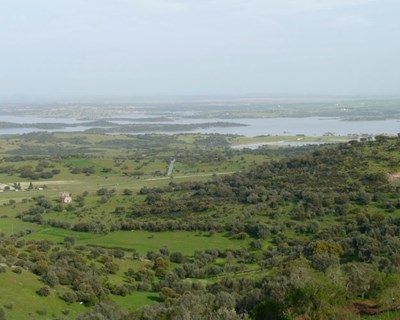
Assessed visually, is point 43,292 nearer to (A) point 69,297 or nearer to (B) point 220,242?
(A) point 69,297

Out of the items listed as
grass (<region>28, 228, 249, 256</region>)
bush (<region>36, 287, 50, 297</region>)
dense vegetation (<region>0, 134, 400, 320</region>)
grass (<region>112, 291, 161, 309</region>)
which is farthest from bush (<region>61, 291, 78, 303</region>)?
grass (<region>28, 228, 249, 256</region>)

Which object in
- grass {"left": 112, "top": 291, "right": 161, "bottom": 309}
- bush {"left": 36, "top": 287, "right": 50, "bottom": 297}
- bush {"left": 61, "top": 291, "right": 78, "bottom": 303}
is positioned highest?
bush {"left": 36, "top": 287, "right": 50, "bottom": 297}

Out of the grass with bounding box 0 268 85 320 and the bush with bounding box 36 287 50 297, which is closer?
the grass with bounding box 0 268 85 320

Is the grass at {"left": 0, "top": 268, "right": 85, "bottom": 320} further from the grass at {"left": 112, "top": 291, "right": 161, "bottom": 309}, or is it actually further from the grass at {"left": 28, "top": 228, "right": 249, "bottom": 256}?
the grass at {"left": 28, "top": 228, "right": 249, "bottom": 256}

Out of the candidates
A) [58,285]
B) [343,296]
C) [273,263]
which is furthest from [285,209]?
[343,296]

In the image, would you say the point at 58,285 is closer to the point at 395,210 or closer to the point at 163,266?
the point at 163,266

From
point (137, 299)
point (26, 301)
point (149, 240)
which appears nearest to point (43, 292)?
point (26, 301)

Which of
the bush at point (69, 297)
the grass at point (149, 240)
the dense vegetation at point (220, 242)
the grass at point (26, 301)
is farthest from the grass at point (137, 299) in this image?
the grass at point (149, 240)

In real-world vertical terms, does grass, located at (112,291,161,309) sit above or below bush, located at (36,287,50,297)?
below
